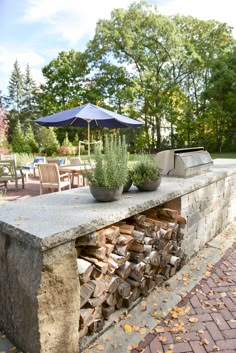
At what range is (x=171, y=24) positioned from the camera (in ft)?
49.5

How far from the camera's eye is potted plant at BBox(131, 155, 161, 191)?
7.47ft

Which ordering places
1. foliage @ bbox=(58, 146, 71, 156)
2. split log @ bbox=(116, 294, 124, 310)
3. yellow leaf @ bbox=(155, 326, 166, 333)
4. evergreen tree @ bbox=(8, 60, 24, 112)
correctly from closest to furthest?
yellow leaf @ bbox=(155, 326, 166, 333)
split log @ bbox=(116, 294, 124, 310)
foliage @ bbox=(58, 146, 71, 156)
evergreen tree @ bbox=(8, 60, 24, 112)

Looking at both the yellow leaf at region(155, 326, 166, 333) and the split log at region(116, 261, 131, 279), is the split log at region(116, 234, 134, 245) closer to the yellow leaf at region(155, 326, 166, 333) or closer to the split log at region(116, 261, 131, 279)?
the split log at region(116, 261, 131, 279)

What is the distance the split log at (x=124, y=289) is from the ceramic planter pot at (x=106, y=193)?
60 cm

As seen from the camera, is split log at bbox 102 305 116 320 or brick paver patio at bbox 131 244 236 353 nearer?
brick paver patio at bbox 131 244 236 353

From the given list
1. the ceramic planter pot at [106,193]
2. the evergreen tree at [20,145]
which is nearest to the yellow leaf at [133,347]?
the ceramic planter pot at [106,193]

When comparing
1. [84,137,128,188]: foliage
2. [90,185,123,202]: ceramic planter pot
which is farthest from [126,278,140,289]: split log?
[84,137,128,188]: foliage

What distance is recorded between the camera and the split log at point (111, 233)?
5.91 ft

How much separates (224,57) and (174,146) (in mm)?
6097

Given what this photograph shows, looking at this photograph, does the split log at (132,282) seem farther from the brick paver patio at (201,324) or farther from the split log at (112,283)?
the brick paver patio at (201,324)

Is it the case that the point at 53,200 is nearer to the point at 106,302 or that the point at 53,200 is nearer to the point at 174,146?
the point at 106,302

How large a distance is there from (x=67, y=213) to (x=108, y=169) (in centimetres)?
43

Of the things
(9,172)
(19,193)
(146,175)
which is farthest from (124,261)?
(9,172)

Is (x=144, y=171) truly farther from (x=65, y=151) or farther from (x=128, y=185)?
(x=65, y=151)
